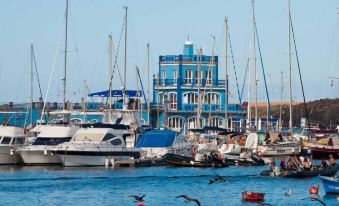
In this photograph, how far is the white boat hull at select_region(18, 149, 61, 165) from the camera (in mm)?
86125

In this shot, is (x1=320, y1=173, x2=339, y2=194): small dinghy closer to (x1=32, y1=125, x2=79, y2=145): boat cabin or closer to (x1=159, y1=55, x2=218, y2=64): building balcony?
(x1=32, y1=125, x2=79, y2=145): boat cabin

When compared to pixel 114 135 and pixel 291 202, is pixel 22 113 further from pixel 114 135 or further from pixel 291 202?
pixel 291 202

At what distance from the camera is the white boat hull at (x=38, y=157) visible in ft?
283

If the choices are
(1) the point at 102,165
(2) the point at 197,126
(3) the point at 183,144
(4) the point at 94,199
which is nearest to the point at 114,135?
(1) the point at 102,165

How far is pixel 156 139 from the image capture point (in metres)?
92.8

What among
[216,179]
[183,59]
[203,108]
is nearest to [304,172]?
[216,179]

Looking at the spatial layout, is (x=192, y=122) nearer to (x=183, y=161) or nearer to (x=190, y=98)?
(x=190, y=98)

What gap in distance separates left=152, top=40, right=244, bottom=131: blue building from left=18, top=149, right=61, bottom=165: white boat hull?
1746 inches

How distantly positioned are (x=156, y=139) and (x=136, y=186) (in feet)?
71.1

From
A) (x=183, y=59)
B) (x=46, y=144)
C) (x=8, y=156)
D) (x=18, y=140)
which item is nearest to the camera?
(x=46, y=144)

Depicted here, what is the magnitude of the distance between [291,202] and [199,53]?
69.4m

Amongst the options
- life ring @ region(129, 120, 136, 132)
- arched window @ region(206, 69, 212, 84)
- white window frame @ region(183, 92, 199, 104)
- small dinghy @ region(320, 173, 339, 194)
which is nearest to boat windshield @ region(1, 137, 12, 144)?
life ring @ region(129, 120, 136, 132)

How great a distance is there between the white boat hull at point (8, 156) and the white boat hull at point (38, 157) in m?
0.78

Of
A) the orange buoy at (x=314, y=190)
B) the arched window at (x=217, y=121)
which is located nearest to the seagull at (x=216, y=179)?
the orange buoy at (x=314, y=190)
